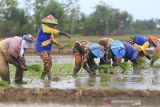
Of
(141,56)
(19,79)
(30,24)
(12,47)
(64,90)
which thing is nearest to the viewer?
(64,90)

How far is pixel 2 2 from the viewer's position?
152ft

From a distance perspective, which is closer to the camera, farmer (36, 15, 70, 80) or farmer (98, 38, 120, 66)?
farmer (36, 15, 70, 80)

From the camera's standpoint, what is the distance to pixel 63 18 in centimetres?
4791

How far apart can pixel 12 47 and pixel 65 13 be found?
124 ft

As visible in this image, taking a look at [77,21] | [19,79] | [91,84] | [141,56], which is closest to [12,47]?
[19,79]

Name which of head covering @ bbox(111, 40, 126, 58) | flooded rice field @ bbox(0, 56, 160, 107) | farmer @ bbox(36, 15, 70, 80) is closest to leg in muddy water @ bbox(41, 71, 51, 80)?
farmer @ bbox(36, 15, 70, 80)

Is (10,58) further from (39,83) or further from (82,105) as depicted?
(82,105)

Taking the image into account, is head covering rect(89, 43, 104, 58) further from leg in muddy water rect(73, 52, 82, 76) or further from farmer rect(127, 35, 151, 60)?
farmer rect(127, 35, 151, 60)

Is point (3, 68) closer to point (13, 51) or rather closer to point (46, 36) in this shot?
point (13, 51)

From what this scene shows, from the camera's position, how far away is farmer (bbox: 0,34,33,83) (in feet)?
34.6

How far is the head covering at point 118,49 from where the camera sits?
1280cm

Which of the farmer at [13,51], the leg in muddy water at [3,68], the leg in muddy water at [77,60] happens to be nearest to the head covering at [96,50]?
the leg in muddy water at [77,60]

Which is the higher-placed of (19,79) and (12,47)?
(12,47)

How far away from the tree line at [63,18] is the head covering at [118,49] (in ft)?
103
